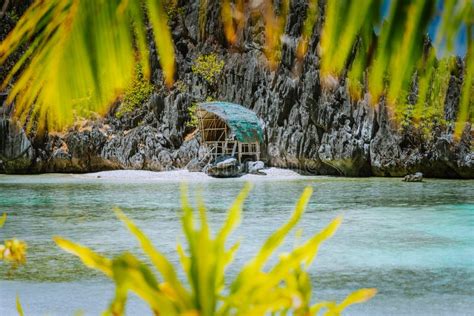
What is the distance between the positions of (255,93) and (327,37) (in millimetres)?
19337

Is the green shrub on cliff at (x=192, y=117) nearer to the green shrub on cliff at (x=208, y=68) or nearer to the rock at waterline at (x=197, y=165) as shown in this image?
the green shrub on cliff at (x=208, y=68)

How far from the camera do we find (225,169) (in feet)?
52.9

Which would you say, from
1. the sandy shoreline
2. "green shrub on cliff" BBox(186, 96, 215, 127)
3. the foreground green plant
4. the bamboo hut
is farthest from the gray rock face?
the foreground green plant

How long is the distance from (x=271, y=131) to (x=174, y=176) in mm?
3553

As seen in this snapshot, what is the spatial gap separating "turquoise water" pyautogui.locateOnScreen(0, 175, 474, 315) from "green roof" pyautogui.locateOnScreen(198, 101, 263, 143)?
9.21 feet

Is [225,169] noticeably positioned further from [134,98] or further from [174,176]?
[134,98]

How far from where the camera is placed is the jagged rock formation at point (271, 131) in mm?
17469

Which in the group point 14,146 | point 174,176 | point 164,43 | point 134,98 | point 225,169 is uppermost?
point 134,98

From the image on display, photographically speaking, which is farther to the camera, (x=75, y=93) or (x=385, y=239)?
(x=385, y=239)

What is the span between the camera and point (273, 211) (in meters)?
9.23

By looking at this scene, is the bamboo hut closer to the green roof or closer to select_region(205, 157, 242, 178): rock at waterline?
the green roof

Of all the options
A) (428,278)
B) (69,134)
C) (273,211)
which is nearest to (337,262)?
(428,278)

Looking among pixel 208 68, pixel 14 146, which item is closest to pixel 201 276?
pixel 208 68

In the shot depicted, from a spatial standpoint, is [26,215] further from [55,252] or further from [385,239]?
[385,239]
